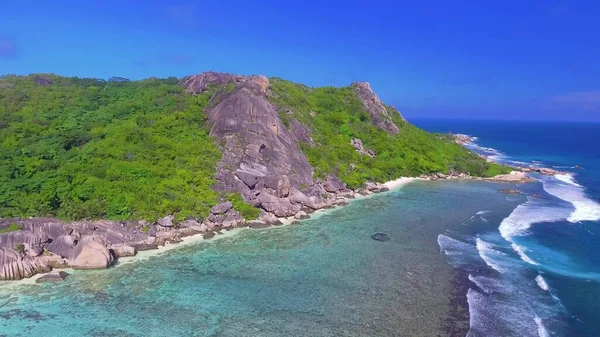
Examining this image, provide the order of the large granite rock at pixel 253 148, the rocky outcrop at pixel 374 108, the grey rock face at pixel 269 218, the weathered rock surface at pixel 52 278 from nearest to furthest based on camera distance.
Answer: the weathered rock surface at pixel 52 278 → the grey rock face at pixel 269 218 → the large granite rock at pixel 253 148 → the rocky outcrop at pixel 374 108

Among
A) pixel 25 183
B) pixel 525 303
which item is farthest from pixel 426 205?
pixel 25 183

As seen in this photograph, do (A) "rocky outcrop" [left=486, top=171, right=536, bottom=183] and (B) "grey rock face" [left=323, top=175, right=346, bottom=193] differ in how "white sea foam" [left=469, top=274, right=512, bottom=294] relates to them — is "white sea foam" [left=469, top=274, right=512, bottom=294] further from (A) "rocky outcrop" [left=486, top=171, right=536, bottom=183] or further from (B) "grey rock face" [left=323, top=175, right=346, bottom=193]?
(A) "rocky outcrop" [left=486, top=171, right=536, bottom=183]

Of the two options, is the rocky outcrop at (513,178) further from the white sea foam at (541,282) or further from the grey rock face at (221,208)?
the grey rock face at (221,208)

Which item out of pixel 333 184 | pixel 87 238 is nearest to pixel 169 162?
pixel 87 238

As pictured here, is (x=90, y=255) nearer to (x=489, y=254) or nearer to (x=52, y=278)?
(x=52, y=278)

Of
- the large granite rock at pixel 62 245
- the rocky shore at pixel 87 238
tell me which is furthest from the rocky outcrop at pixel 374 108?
the large granite rock at pixel 62 245

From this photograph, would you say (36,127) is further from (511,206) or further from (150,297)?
(511,206)
